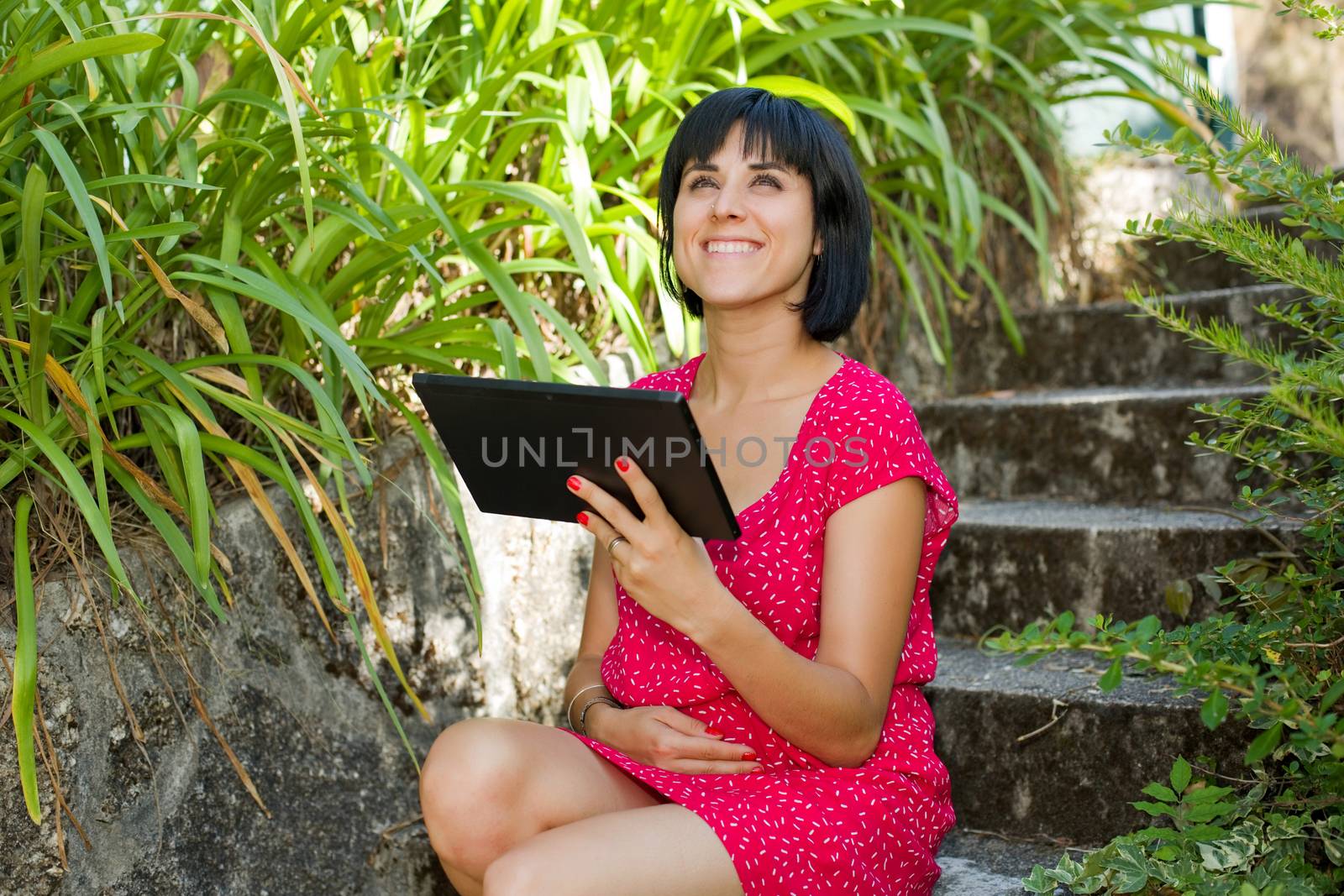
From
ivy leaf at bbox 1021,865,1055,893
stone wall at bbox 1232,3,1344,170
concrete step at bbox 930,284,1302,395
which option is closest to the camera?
ivy leaf at bbox 1021,865,1055,893

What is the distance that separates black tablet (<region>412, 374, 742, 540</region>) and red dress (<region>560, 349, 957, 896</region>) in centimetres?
19

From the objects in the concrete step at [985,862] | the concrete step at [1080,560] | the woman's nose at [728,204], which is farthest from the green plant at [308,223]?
the concrete step at [985,862]

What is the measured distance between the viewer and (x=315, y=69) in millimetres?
1638

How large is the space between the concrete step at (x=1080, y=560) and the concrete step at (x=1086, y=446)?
0.23 feet

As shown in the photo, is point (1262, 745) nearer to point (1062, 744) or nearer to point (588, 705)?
point (1062, 744)

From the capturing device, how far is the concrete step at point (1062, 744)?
1521mm

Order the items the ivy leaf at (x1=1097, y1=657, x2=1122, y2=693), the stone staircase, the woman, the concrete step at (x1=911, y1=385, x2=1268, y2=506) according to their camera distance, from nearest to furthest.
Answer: the ivy leaf at (x1=1097, y1=657, x2=1122, y2=693) < the woman < the stone staircase < the concrete step at (x1=911, y1=385, x2=1268, y2=506)

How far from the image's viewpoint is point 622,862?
3.89 feet

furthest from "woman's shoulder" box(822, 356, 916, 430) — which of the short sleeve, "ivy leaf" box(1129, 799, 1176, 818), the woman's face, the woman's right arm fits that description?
"ivy leaf" box(1129, 799, 1176, 818)

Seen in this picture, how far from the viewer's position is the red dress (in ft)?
4.11

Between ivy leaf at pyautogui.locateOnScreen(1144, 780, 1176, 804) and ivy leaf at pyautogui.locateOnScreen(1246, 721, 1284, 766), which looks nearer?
ivy leaf at pyautogui.locateOnScreen(1246, 721, 1284, 766)

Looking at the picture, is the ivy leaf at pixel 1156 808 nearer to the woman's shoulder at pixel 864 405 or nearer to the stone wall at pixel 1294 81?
the woman's shoulder at pixel 864 405

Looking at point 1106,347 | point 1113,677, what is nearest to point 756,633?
point 1113,677

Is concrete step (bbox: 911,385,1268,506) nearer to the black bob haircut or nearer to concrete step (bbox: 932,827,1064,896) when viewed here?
concrete step (bbox: 932,827,1064,896)
